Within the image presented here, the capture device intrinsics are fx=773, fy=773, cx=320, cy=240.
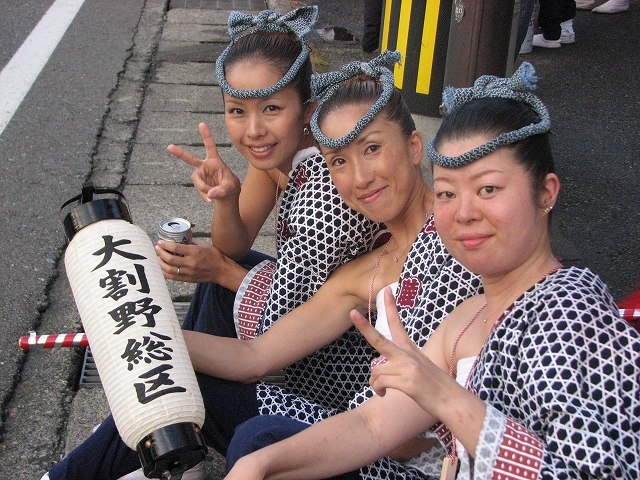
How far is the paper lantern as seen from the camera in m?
1.64

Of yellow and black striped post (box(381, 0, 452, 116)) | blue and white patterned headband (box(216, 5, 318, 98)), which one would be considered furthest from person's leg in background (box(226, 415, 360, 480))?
yellow and black striped post (box(381, 0, 452, 116))

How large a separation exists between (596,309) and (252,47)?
5.33ft

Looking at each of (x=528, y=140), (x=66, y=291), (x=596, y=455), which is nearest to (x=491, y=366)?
(x=596, y=455)

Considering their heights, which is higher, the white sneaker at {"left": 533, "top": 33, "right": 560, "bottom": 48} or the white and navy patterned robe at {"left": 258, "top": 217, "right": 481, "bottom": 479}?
the white and navy patterned robe at {"left": 258, "top": 217, "right": 481, "bottom": 479}

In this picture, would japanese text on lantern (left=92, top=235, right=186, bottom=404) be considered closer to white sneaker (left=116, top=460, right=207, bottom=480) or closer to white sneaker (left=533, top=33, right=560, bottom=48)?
white sneaker (left=116, top=460, right=207, bottom=480)

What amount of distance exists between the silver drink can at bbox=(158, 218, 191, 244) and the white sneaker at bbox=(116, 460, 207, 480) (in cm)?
82

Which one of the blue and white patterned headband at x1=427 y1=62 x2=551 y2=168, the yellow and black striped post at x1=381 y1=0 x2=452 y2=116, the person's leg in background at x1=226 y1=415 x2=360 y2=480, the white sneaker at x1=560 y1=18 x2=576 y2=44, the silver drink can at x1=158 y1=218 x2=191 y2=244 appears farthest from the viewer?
the white sneaker at x1=560 y1=18 x2=576 y2=44

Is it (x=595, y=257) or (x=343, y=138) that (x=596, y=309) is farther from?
(x=595, y=257)

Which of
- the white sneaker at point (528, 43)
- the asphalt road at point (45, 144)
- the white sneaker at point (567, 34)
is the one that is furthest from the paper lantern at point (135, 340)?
the white sneaker at point (567, 34)

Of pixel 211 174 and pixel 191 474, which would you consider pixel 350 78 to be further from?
pixel 191 474

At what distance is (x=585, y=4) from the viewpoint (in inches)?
333

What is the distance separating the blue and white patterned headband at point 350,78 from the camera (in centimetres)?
230

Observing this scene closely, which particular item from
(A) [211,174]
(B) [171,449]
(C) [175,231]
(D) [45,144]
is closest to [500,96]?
(B) [171,449]

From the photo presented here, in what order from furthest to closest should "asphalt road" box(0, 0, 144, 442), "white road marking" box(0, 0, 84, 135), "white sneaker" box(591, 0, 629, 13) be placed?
→ "white sneaker" box(591, 0, 629, 13)
"white road marking" box(0, 0, 84, 135)
"asphalt road" box(0, 0, 144, 442)
